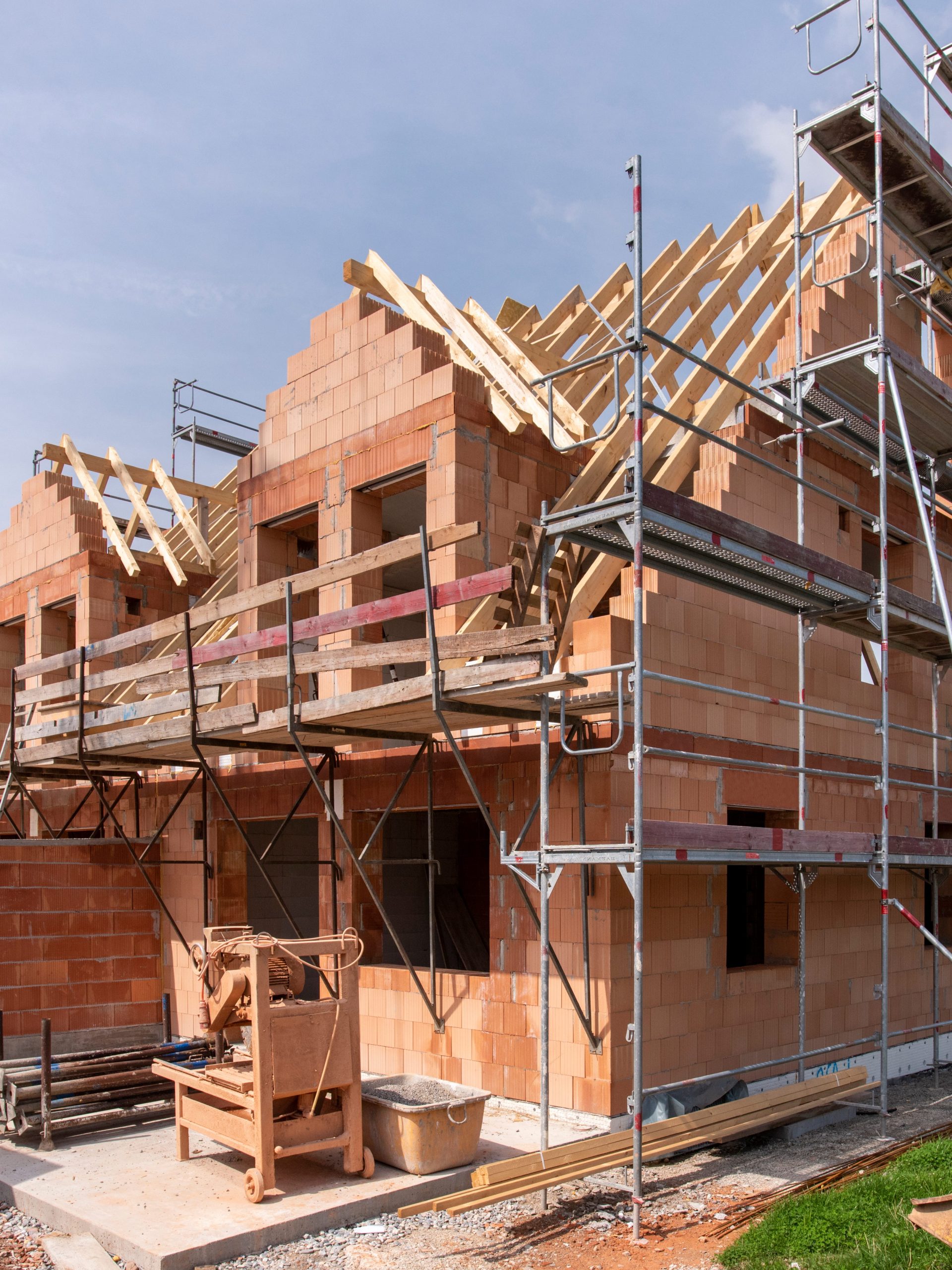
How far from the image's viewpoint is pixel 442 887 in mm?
14484

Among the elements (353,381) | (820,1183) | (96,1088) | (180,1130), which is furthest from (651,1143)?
(353,381)

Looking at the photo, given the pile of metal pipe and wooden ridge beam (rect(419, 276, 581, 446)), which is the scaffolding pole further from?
the pile of metal pipe

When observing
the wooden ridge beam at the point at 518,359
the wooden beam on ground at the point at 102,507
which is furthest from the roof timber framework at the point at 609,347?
the wooden beam on ground at the point at 102,507

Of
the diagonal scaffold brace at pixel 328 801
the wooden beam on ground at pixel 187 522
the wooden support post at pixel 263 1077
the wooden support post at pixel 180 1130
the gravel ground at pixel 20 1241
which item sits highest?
the wooden beam on ground at pixel 187 522

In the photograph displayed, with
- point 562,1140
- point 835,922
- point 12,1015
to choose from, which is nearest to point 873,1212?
point 562,1140

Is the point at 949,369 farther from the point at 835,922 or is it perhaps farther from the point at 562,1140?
the point at 562,1140

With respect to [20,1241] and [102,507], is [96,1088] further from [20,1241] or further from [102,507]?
[102,507]

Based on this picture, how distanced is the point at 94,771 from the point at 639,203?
8.27 meters

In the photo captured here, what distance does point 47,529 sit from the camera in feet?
51.6

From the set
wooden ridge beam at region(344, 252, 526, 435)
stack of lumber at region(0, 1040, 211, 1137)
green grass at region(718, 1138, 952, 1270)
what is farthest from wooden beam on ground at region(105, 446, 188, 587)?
green grass at region(718, 1138, 952, 1270)

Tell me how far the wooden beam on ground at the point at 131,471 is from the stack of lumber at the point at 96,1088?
865cm

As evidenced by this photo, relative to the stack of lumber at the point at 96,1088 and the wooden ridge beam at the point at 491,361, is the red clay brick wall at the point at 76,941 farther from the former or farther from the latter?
the wooden ridge beam at the point at 491,361

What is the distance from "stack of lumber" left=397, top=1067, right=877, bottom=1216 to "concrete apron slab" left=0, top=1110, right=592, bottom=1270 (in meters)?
0.44

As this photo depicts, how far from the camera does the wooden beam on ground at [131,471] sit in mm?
15828
